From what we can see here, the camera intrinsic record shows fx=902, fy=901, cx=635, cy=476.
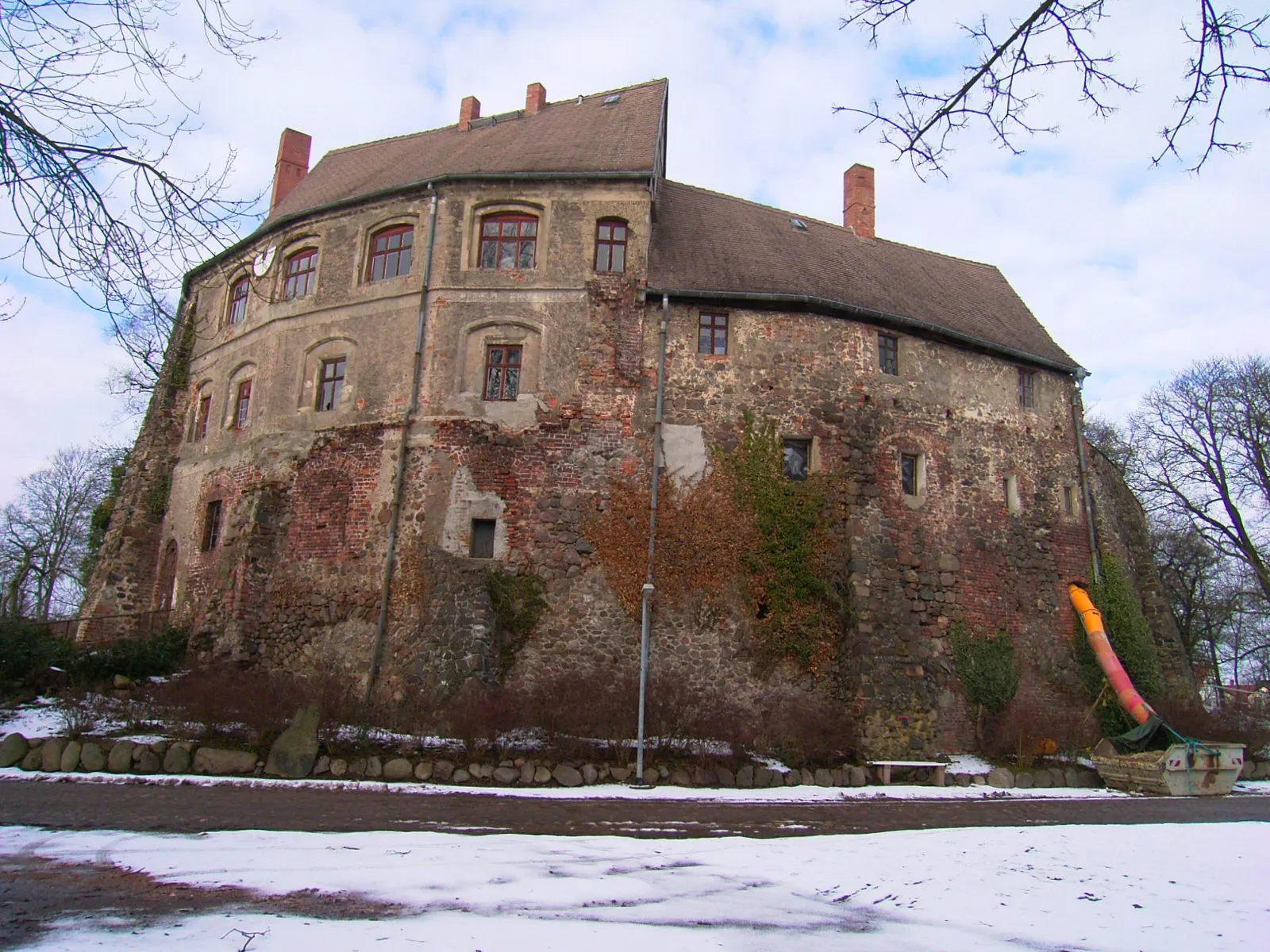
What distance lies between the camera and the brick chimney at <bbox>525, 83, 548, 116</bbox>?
90.6 ft

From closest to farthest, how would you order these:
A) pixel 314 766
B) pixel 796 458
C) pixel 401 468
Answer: pixel 314 766
pixel 401 468
pixel 796 458

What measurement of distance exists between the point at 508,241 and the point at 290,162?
1222 cm

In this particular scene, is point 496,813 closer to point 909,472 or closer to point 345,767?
point 345,767

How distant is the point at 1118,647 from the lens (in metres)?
23.8

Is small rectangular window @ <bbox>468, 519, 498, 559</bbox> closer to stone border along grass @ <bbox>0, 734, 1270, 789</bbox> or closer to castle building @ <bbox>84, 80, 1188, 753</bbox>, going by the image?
castle building @ <bbox>84, 80, 1188, 753</bbox>

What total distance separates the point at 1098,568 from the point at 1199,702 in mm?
4211

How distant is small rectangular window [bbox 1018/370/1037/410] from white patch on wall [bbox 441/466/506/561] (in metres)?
15.1

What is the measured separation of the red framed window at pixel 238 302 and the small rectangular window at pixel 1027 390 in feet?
71.8

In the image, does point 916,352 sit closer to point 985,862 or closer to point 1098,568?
point 1098,568

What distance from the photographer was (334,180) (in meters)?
26.5

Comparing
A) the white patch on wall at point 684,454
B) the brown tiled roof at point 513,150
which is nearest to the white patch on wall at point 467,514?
the white patch on wall at point 684,454

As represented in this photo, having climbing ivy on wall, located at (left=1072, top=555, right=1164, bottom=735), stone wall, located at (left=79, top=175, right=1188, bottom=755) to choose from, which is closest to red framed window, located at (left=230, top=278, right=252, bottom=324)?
stone wall, located at (left=79, top=175, right=1188, bottom=755)

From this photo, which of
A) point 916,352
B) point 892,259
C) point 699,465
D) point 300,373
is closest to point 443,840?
point 699,465

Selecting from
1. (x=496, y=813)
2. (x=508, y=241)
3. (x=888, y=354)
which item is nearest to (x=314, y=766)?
(x=496, y=813)
